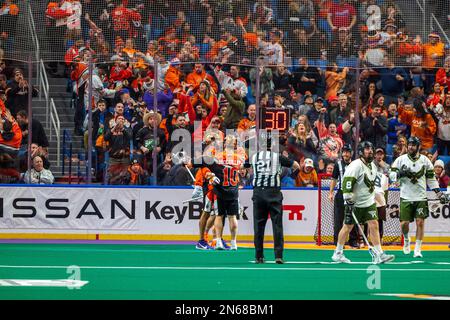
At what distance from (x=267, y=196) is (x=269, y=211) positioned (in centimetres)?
27

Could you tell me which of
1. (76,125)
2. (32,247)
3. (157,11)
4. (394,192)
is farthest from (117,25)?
(394,192)

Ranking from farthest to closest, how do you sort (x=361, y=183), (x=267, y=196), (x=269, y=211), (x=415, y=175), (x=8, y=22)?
(x=8, y=22)
(x=415, y=175)
(x=361, y=183)
(x=269, y=211)
(x=267, y=196)

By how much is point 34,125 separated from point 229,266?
23.8 feet

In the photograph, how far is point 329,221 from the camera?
22.5m

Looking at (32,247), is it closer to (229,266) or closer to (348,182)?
(229,266)

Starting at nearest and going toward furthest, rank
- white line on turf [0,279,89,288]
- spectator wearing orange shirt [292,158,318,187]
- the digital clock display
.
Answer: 1. white line on turf [0,279,89,288]
2. the digital clock display
3. spectator wearing orange shirt [292,158,318,187]

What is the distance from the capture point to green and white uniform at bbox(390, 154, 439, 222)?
18.9 metres

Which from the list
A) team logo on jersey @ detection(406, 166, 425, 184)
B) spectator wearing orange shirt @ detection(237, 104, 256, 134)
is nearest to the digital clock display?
spectator wearing orange shirt @ detection(237, 104, 256, 134)

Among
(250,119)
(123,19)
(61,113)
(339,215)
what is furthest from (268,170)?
(123,19)

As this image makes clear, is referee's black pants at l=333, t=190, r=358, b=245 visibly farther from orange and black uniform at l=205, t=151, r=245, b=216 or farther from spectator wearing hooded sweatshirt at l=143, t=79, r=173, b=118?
spectator wearing hooded sweatshirt at l=143, t=79, r=173, b=118

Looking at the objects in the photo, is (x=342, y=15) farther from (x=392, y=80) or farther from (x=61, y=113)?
(x=61, y=113)

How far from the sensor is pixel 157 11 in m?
23.1

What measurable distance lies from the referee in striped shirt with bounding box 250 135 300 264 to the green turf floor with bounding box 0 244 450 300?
1.20 ft

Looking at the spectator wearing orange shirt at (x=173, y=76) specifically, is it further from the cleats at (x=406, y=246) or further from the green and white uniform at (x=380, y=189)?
the cleats at (x=406, y=246)
